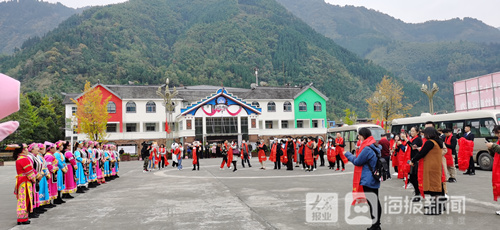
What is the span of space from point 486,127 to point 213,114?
113 feet

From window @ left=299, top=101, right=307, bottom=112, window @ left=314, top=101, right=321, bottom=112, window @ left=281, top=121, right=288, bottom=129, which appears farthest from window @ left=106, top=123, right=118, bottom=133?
window @ left=314, top=101, right=321, bottom=112

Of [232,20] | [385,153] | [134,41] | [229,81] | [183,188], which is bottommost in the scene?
[183,188]

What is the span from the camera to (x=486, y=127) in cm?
1661

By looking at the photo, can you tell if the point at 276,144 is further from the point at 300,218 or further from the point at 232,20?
the point at 232,20

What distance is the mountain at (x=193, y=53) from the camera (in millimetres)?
90375

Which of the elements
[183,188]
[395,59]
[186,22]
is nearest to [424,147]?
[183,188]

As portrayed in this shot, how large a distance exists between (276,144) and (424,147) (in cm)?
Answer: 1401

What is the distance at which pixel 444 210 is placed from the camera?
24.8ft

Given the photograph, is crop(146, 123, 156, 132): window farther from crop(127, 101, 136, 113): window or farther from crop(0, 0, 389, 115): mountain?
crop(0, 0, 389, 115): mountain

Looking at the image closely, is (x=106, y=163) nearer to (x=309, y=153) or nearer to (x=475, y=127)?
(x=309, y=153)

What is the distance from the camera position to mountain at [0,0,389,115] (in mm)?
90375

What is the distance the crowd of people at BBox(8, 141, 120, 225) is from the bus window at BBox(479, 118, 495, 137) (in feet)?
54.9

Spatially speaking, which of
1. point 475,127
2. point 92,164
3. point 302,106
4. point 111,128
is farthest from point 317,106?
point 92,164

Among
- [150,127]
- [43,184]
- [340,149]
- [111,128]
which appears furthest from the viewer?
[150,127]
